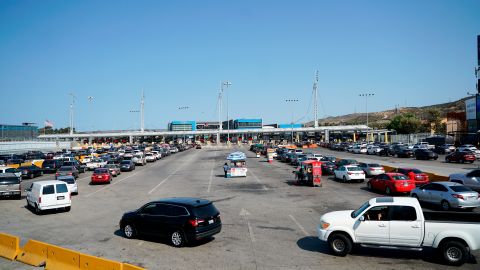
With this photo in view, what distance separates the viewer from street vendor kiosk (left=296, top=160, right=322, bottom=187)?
29.3 m

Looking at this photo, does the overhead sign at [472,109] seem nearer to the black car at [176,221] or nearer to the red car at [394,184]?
the red car at [394,184]

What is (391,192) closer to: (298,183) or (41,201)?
(298,183)

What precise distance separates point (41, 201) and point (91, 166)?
31.7 meters

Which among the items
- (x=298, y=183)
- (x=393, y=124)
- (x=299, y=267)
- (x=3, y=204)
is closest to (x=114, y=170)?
(x=3, y=204)

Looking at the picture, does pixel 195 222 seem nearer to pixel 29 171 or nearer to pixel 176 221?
pixel 176 221

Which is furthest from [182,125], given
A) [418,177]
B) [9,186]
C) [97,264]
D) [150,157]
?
[97,264]

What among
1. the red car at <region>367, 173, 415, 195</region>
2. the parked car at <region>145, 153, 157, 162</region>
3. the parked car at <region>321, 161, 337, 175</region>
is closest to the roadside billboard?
the parked car at <region>321, 161, 337, 175</region>

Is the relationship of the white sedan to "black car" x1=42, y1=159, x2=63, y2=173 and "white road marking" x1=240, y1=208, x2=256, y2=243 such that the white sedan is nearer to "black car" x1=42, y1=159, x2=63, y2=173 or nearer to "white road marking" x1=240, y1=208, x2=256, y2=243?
"white road marking" x1=240, y1=208, x2=256, y2=243

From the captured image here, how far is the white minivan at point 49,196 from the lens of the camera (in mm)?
20156

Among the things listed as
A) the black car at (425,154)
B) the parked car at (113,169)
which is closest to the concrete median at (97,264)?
the parked car at (113,169)

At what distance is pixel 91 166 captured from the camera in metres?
50.5

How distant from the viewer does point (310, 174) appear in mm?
29859

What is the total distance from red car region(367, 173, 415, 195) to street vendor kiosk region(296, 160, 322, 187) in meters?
4.56

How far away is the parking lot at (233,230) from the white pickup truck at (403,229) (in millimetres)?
449
